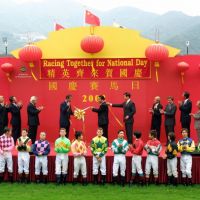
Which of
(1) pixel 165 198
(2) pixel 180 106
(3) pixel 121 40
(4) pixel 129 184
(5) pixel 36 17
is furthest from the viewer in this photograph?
(5) pixel 36 17

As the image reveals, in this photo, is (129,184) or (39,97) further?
(39,97)

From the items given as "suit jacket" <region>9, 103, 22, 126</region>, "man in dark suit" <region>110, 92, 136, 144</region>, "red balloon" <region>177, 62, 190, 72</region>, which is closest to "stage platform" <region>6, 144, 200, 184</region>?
"man in dark suit" <region>110, 92, 136, 144</region>

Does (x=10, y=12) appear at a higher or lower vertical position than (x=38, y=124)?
higher

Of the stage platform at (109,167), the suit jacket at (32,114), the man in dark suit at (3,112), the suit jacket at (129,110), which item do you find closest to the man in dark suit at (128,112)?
the suit jacket at (129,110)

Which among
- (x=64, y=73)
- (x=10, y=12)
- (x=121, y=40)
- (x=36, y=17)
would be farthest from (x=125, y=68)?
(x=10, y=12)

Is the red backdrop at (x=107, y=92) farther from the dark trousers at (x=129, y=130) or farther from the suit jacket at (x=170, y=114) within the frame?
the dark trousers at (x=129, y=130)

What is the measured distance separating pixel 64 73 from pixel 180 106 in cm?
313

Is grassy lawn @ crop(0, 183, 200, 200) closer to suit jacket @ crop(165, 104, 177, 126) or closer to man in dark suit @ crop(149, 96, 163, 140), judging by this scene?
suit jacket @ crop(165, 104, 177, 126)

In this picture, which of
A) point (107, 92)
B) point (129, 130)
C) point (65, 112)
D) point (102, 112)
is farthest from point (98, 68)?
point (129, 130)

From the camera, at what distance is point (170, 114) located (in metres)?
9.48

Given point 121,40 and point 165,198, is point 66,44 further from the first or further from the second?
point 165,198

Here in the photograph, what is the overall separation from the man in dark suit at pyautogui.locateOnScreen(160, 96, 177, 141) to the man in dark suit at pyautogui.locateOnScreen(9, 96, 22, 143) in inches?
139

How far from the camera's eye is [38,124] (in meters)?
9.80

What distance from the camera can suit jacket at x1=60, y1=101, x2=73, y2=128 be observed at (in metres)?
9.50
